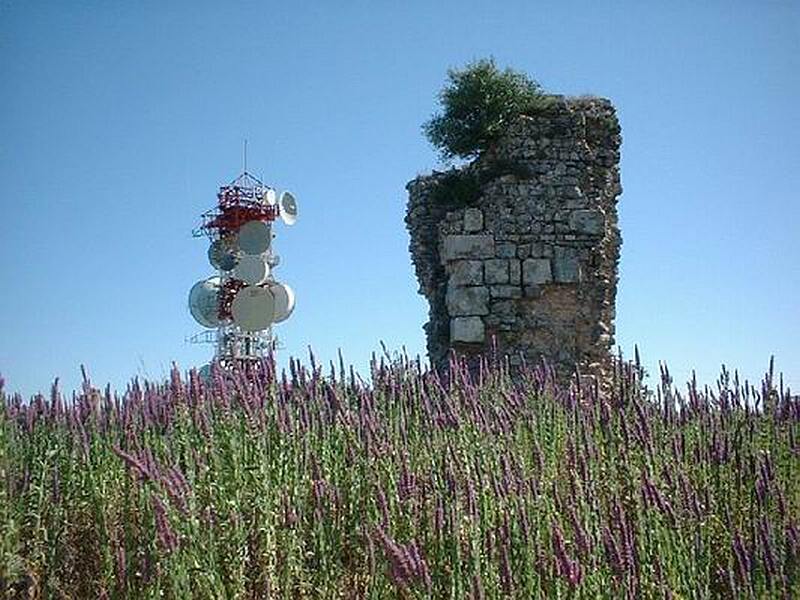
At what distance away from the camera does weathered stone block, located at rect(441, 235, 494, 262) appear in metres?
10.4

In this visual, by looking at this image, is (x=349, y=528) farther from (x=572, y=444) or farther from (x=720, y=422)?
(x=720, y=422)

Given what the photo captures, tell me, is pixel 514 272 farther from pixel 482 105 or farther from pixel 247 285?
pixel 247 285

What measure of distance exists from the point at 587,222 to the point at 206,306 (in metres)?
12.2

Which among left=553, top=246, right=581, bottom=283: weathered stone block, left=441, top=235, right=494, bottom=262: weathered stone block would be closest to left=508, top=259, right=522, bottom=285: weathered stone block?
left=441, top=235, right=494, bottom=262: weathered stone block

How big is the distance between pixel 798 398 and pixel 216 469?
3.82 m

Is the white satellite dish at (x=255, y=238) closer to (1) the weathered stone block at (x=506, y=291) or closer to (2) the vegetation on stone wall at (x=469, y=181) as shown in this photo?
(2) the vegetation on stone wall at (x=469, y=181)

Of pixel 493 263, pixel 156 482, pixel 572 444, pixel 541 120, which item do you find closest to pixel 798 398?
pixel 572 444

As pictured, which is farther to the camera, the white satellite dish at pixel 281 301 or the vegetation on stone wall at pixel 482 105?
the white satellite dish at pixel 281 301

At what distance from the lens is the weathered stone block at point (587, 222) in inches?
415

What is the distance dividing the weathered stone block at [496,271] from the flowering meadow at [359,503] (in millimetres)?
5395

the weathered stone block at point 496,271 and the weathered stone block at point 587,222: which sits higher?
the weathered stone block at point 587,222

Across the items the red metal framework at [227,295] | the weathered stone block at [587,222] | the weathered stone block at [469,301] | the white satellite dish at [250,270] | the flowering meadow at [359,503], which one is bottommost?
the flowering meadow at [359,503]

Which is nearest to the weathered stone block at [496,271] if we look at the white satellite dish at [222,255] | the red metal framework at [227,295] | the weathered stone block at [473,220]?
the weathered stone block at [473,220]

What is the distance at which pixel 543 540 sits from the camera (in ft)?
11.1
